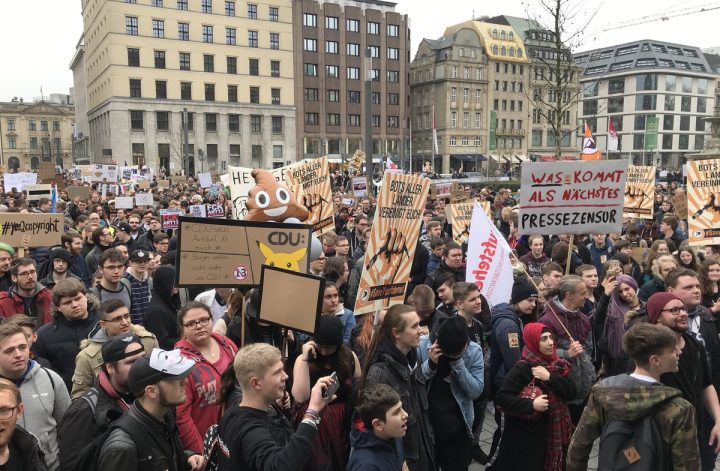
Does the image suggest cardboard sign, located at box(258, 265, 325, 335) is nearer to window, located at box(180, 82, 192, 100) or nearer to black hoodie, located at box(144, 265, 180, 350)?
black hoodie, located at box(144, 265, 180, 350)

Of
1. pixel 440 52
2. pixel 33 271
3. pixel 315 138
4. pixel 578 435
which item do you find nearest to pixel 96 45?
pixel 315 138

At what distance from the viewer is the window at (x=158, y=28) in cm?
5916

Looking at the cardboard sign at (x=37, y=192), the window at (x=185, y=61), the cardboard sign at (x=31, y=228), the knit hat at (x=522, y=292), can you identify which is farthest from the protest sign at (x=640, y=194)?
the window at (x=185, y=61)

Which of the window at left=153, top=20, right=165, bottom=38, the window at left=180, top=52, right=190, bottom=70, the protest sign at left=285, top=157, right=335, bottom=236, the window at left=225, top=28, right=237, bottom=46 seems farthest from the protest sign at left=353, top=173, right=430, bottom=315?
the window at left=225, top=28, right=237, bottom=46

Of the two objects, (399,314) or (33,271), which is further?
(33,271)

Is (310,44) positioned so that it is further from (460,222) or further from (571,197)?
(571,197)

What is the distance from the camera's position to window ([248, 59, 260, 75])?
64.4m

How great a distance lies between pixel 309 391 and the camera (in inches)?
141

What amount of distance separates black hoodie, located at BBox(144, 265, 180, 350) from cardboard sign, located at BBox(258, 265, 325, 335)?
2.00m

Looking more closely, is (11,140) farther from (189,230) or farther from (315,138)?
(189,230)

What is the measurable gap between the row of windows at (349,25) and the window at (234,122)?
14529 millimetres

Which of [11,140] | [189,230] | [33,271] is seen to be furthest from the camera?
[11,140]

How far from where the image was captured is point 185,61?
202ft

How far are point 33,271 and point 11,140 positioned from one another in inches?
5288
